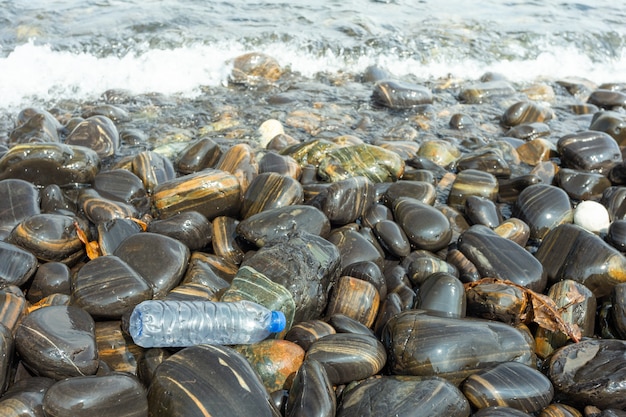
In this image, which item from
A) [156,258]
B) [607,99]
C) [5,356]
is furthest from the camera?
[607,99]

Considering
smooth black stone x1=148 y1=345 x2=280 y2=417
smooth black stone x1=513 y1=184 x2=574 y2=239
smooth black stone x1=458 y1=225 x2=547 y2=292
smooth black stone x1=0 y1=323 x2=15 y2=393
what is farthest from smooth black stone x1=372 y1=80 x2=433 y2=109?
smooth black stone x1=0 y1=323 x2=15 y2=393

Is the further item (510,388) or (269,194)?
(269,194)

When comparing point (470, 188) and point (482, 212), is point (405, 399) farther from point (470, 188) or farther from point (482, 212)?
point (470, 188)

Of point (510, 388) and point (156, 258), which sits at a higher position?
point (156, 258)

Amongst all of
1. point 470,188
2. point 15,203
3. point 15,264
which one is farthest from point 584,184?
point 15,203

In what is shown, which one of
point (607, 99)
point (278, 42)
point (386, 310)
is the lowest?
point (386, 310)

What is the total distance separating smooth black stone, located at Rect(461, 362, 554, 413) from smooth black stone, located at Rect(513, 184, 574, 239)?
82.6 inches

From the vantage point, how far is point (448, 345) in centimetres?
321

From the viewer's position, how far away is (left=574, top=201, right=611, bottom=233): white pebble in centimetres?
496

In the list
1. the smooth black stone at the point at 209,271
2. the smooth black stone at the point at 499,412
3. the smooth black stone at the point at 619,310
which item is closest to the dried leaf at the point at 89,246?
the smooth black stone at the point at 209,271

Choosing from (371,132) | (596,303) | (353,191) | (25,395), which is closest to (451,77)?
(371,132)

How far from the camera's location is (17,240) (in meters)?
4.05

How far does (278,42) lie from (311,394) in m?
9.34

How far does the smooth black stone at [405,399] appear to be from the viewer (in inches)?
110
